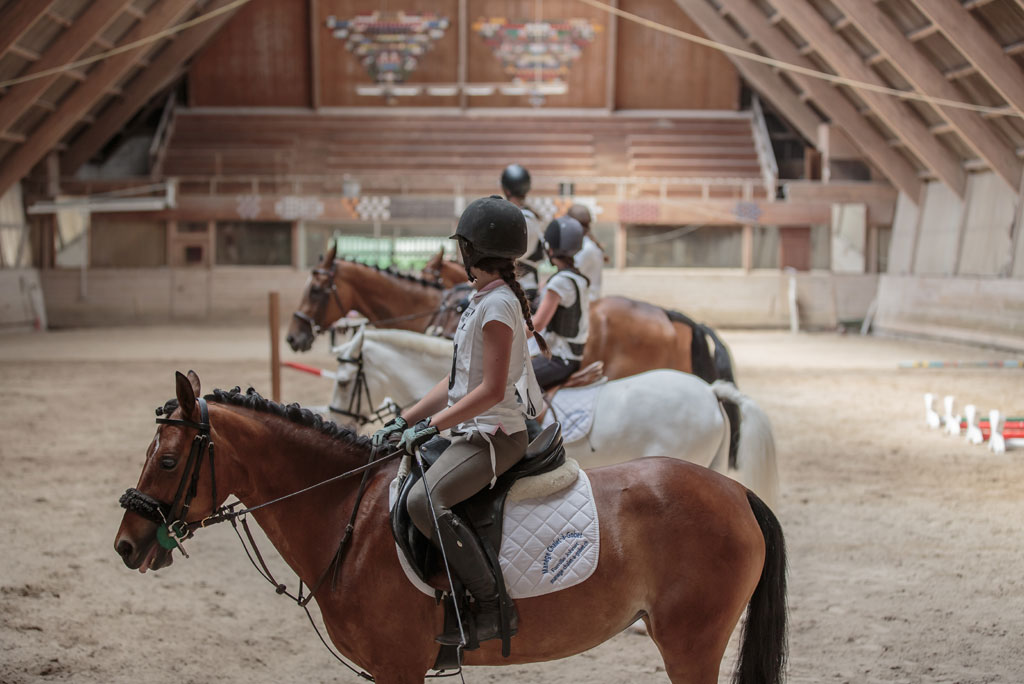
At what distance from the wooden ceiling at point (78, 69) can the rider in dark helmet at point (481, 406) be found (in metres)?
12.9

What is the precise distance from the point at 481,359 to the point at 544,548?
525mm

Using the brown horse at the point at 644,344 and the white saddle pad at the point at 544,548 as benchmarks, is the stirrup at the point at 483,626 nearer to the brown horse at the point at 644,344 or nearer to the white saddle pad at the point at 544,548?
the white saddle pad at the point at 544,548

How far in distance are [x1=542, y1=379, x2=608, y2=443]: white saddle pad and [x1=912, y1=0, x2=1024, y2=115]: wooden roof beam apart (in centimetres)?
976

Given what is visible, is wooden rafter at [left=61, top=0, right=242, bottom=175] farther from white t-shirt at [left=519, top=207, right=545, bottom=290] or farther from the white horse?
the white horse

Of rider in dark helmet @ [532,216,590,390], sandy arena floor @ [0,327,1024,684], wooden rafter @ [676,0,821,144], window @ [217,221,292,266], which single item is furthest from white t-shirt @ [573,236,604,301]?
wooden rafter @ [676,0,821,144]

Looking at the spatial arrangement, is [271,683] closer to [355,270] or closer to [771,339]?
[355,270]

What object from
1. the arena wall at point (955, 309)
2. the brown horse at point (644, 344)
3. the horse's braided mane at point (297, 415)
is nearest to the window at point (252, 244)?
the arena wall at point (955, 309)

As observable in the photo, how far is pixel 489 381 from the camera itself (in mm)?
2340

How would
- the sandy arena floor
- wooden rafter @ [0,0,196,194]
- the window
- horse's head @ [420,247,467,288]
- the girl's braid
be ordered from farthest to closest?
the window, wooden rafter @ [0,0,196,194], horse's head @ [420,247,467,288], the sandy arena floor, the girl's braid

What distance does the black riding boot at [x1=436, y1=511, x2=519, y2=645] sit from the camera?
94.3 inches

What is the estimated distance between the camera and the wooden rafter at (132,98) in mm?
20141

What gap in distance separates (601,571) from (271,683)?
5.23ft

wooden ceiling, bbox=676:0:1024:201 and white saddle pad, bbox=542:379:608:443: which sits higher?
wooden ceiling, bbox=676:0:1024:201

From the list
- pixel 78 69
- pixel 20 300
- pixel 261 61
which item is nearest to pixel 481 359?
pixel 78 69
